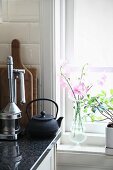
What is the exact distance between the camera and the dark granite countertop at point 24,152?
1.27m

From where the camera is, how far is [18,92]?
6.05 feet

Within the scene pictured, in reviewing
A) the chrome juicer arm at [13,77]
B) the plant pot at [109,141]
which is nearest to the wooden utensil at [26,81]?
the chrome juicer arm at [13,77]

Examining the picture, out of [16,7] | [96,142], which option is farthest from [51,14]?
[96,142]

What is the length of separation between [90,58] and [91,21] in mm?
220

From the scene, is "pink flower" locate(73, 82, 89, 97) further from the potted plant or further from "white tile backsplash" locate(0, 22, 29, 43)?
"white tile backsplash" locate(0, 22, 29, 43)

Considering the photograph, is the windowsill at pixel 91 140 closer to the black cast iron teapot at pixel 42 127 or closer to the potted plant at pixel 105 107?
the potted plant at pixel 105 107

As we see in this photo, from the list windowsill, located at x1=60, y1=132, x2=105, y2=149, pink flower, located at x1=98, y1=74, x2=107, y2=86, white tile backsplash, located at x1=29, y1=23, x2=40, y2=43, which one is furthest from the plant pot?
white tile backsplash, located at x1=29, y1=23, x2=40, y2=43

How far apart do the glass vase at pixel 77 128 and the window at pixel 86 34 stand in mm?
121

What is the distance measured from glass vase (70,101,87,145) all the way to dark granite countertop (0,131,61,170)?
259mm

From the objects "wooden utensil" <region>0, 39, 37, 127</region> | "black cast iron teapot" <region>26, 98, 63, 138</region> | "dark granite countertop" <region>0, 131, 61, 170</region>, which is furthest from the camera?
"wooden utensil" <region>0, 39, 37, 127</region>

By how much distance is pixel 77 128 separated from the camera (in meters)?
1.93

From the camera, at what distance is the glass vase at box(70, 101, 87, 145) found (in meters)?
1.92

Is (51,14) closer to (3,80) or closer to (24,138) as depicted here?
(3,80)

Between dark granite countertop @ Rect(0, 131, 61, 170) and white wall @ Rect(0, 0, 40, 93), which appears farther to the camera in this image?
white wall @ Rect(0, 0, 40, 93)
